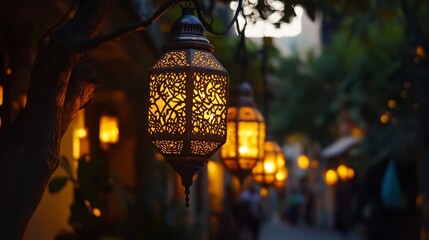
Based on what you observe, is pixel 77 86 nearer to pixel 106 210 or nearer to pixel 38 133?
pixel 38 133

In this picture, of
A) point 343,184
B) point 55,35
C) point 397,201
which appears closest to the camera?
point 55,35

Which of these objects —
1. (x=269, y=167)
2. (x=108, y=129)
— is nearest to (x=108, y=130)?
(x=108, y=129)

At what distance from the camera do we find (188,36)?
15.0 ft

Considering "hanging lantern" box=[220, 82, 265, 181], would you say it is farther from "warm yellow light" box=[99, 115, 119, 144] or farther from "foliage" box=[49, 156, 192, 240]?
"warm yellow light" box=[99, 115, 119, 144]

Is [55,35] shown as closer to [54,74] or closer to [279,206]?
[54,74]

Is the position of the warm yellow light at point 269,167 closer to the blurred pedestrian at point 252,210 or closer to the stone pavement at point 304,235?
the blurred pedestrian at point 252,210

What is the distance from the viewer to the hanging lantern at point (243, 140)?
7.66m

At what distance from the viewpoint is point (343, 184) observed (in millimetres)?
34281

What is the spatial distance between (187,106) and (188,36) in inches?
17.8

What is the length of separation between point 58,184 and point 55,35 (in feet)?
8.67

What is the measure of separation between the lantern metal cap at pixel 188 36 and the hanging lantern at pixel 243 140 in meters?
3.11

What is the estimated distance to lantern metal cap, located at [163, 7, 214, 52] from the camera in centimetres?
454

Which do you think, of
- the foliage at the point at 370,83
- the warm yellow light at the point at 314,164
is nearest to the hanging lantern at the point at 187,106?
the foliage at the point at 370,83

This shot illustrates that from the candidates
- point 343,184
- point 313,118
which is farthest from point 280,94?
point 343,184
